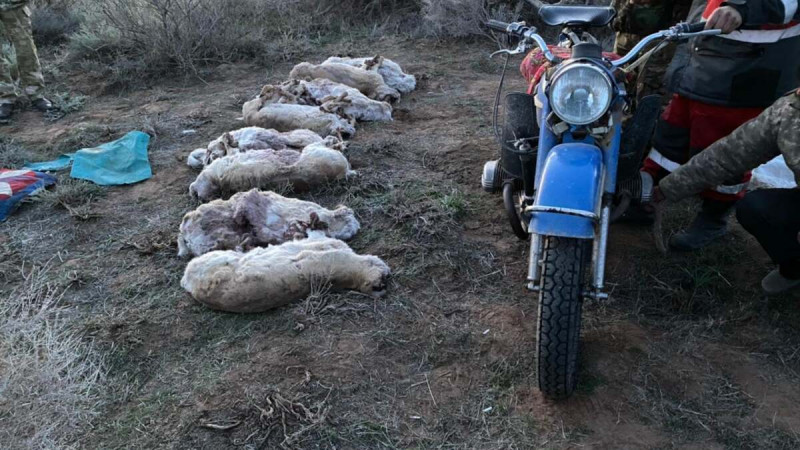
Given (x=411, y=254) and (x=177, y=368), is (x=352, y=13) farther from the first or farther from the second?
(x=177, y=368)

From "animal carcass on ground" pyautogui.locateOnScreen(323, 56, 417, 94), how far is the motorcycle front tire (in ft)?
15.3

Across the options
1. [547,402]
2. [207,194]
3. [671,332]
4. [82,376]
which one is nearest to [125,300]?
[82,376]

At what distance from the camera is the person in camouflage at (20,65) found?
6816 mm

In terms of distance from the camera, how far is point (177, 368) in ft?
10.6

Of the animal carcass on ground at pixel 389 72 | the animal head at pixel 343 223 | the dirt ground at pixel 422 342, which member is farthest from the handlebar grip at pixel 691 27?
the animal carcass on ground at pixel 389 72

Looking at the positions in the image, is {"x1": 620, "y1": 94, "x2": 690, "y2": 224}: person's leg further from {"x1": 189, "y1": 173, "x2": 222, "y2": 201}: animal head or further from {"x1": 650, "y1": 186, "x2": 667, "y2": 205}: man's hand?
{"x1": 189, "y1": 173, "x2": 222, "y2": 201}: animal head

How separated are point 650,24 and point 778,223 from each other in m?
1.96

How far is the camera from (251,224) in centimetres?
414

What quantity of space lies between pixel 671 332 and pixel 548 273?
112 cm

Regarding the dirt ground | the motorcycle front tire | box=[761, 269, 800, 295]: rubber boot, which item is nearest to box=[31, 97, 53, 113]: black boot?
the dirt ground

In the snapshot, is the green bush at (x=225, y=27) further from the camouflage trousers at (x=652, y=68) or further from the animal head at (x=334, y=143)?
the camouflage trousers at (x=652, y=68)

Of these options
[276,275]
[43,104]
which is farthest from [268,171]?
[43,104]

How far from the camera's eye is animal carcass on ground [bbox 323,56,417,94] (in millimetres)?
7012

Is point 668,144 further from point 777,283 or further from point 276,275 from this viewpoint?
point 276,275
